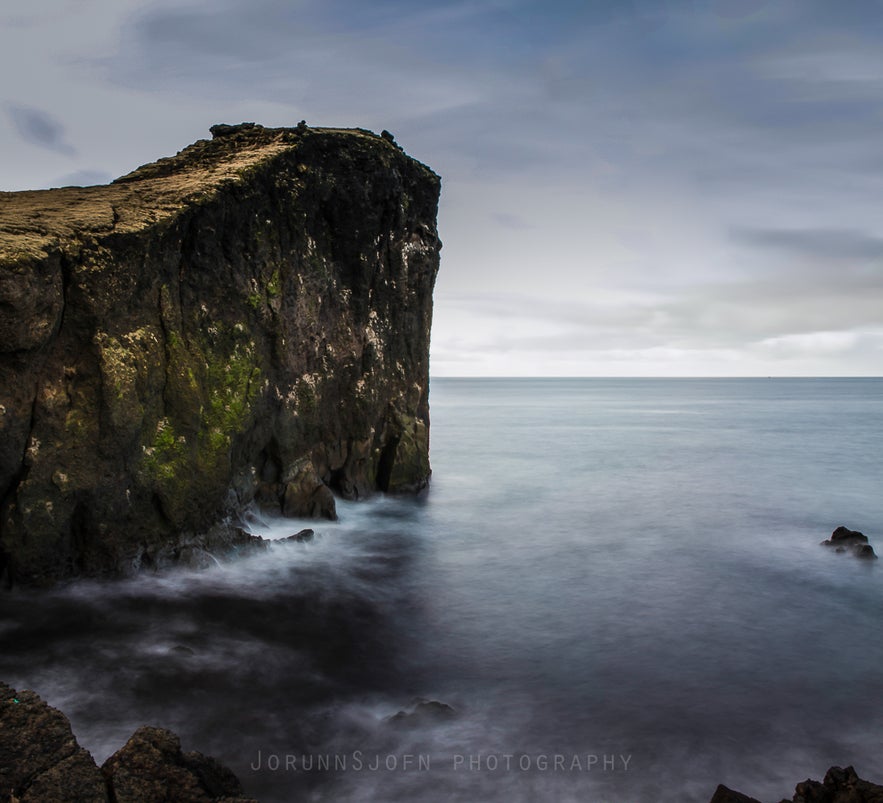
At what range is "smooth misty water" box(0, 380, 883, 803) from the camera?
796 centimetres

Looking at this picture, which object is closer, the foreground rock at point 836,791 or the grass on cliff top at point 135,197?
the foreground rock at point 836,791

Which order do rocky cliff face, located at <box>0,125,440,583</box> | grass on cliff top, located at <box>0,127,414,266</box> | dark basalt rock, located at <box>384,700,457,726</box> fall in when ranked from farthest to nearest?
rocky cliff face, located at <box>0,125,440,583</box> < grass on cliff top, located at <box>0,127,414,266</box> < dark basalt rock, located at <box>384,700,457,726</box>

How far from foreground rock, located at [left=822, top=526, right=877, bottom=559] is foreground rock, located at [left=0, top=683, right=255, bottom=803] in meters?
15.2

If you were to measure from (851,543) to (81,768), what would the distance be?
16733 mm

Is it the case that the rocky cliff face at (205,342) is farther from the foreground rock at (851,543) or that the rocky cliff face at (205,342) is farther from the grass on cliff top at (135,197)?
the foreground rock at (851,543)

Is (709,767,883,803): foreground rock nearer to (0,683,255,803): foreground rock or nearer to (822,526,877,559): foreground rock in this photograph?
(0,683,255,803): foreground rock

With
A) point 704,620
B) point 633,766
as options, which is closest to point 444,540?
point 704,620

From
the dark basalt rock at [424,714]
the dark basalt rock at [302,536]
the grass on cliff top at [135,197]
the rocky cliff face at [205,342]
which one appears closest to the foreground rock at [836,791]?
the dark basalt rock at [424,714]

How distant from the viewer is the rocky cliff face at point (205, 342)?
37.6ft

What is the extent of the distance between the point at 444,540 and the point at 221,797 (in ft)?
39.7

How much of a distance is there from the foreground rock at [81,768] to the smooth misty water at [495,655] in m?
1.89

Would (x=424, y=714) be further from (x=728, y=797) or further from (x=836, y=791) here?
(x=836, y=791)

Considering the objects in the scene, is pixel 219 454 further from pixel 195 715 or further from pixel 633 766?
pixel 633 766

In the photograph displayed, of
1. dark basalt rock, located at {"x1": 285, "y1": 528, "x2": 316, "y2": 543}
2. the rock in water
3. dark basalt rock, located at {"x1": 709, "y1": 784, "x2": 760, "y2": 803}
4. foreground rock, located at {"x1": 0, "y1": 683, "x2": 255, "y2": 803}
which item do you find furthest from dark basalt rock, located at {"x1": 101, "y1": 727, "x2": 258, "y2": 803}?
dark basalt rock, located at {"x1": 285, "y1": 528, "x2": 316, "y2": 543}
